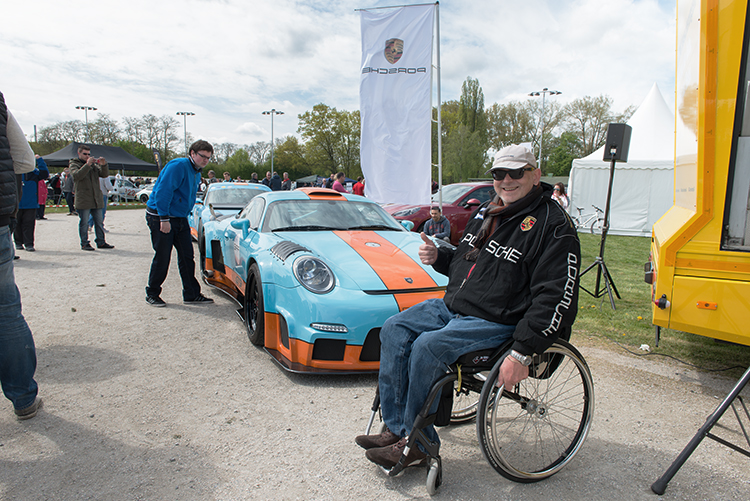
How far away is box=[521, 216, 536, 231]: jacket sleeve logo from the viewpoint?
2.15 meters

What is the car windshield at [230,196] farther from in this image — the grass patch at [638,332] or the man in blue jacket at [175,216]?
the grass patch at [638,332]

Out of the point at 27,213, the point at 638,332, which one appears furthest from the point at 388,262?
the point at 27,213

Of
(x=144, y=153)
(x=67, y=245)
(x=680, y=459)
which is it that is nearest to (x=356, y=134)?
(x=144, y=153)

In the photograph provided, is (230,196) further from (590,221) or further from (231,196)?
(590,221)

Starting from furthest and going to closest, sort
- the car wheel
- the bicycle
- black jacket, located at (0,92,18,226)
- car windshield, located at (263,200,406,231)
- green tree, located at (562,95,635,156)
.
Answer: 1. green tree, located at (562,95,635,156)
2. the bicycle
3. car windshield, located at (263,200,406,231)
4. the car wheel
5. black jacket, located at (0,92,18,226)

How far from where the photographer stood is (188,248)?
532 cm

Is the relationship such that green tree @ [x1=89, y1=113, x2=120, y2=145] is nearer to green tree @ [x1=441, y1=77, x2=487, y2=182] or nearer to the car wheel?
green tree @ [x1=441, y1=77, x2=487, y2=182]

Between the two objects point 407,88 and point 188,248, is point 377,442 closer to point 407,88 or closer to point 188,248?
point 188,248

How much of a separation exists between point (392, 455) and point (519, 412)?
991 millimetres

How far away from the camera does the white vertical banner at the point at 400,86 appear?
5898 mm

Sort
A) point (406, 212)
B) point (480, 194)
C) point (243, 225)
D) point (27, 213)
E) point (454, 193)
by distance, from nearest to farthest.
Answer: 1. point (243, 225)
2. point (27, 213)
3. point (406, 212)
4. point (480, 194)
5. point (454, 193)

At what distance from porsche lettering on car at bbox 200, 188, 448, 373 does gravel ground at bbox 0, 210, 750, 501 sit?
0.29 metres

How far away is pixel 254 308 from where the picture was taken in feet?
13.4

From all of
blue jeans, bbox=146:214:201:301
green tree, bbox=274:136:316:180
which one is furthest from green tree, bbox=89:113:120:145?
blue jeans, bbox=146:214:201:301
